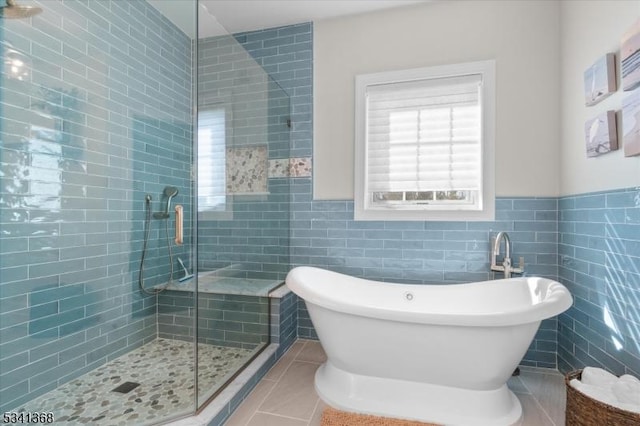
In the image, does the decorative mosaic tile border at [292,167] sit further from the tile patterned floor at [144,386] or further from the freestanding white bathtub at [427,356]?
the tile patterned floor at [144,386]

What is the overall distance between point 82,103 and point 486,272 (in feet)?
10.2

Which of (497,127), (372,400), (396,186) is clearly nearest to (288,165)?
(396,186)

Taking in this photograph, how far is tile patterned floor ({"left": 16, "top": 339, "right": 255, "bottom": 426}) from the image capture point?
5.59 ft

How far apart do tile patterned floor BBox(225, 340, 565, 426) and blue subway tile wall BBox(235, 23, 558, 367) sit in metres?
0.33

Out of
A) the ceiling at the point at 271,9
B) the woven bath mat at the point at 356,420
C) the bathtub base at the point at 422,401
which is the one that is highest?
the ceiling at the point at 271,9

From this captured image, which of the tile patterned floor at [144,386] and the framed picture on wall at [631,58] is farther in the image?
the tile patterned floor at [144,386]

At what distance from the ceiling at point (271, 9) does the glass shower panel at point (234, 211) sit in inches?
20.7

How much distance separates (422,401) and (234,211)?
1708 mm

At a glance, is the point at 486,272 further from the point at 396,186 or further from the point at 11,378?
the point at 11,378

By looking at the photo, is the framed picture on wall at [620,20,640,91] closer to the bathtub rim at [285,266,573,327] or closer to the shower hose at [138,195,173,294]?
the bathtub rim at [285,266,573,327]

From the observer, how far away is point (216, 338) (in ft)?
6.90

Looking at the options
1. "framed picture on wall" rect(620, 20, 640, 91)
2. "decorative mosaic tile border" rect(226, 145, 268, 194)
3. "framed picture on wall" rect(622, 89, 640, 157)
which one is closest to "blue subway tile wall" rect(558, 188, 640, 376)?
"framed picture on wall" rect(622, 89, 640, 157)

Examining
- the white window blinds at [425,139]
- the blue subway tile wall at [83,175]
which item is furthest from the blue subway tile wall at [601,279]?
the blue subway tile wall at [83,175]

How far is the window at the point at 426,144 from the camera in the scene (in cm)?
253
